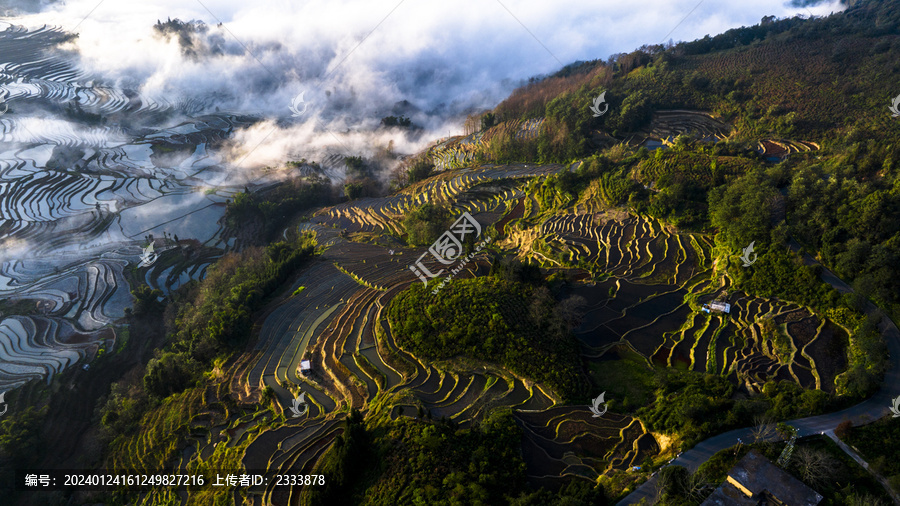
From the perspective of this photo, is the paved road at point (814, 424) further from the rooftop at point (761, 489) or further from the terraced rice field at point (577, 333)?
the terraced rice field at point (577, 333)

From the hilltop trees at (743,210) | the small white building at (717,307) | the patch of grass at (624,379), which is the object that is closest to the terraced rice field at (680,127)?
the hilltop trees at (743,210)

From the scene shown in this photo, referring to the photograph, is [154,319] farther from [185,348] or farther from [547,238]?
[547,238]

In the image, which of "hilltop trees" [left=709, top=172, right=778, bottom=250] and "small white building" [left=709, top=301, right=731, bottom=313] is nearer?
"small white building" [left=709, top=301, right=731, bottom=313]

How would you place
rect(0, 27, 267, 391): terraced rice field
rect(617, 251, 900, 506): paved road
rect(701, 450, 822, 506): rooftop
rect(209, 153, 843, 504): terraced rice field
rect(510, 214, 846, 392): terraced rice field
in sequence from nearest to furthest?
rect(701, 450, 822, 506): rooftop
rect(617, 251, 900, 506): paved road
rect(209, 153, 843, 504): terraced rice field
rect(510, 214, 846, 392): terraced rice field
rect(0, 27, 267, 391): terraced rice field

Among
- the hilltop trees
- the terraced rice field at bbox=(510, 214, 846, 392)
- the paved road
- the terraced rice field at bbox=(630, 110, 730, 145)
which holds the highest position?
the terraced rice field at bbox=(630, 110, 730, 145)

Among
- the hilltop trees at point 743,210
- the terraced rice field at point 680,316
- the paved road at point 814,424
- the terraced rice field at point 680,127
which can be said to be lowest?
the paved road at point 814,424

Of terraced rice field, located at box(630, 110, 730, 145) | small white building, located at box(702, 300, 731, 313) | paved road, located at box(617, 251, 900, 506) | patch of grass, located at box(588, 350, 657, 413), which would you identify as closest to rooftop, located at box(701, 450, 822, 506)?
paved road, located at box(617, 251, 900, 506)

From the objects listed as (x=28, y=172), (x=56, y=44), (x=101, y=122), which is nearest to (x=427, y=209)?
(x=28, y=172)

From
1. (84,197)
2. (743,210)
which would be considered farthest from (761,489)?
(84,197)

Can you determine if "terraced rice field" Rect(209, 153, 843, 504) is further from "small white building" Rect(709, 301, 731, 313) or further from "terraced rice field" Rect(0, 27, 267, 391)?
"terraced rice field" Rect(0, 27, 267, 391)

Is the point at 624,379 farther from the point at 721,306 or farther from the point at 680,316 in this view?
the point at 721,306

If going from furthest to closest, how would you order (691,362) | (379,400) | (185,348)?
(185,348) < (691,362) < (379,400)
